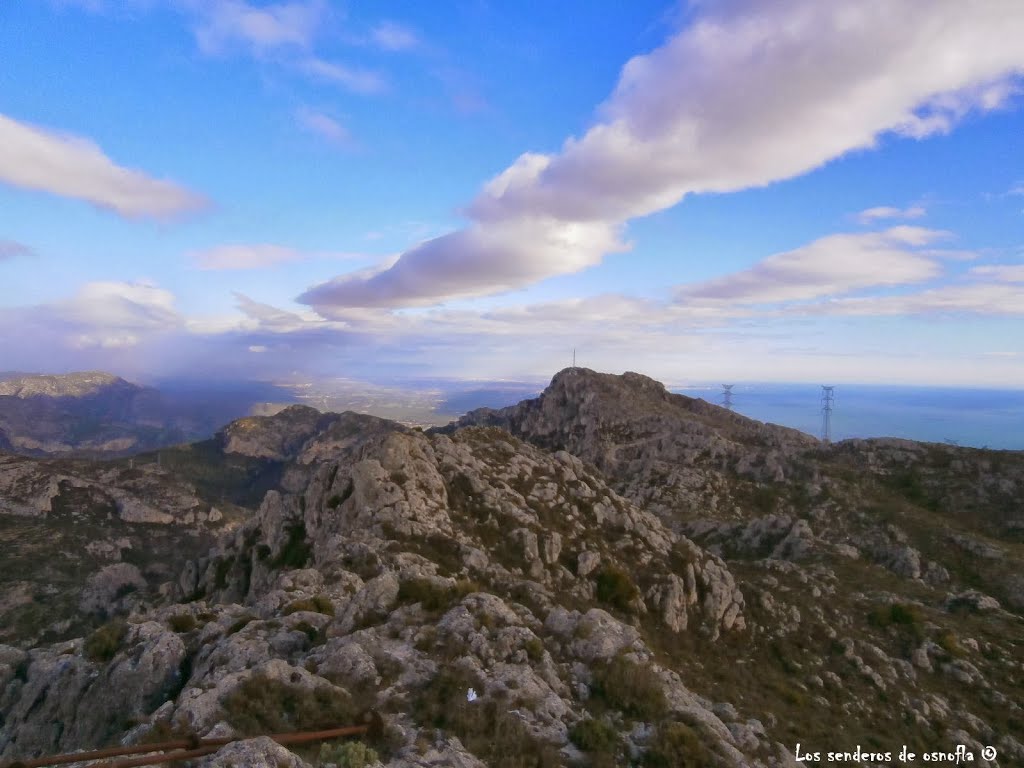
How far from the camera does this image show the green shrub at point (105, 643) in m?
19.5

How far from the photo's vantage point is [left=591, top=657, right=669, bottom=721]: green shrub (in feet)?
53.4

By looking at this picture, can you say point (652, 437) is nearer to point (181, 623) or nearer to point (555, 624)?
point (555, 624)

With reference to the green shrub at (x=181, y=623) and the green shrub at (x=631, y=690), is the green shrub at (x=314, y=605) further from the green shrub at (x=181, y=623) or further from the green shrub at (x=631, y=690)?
the green shrub at (x=631, y=690)

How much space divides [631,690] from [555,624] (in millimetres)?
5017

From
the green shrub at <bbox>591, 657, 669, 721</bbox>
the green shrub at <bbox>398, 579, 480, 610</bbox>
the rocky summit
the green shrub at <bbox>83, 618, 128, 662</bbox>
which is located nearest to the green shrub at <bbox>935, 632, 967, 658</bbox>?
the rocky summit

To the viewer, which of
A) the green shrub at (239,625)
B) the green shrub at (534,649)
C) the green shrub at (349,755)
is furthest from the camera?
the green shrub at (239,625)

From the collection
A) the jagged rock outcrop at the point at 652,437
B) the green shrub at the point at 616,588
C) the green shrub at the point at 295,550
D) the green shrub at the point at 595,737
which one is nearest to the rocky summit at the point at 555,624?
the green shrub at the point at 595,737

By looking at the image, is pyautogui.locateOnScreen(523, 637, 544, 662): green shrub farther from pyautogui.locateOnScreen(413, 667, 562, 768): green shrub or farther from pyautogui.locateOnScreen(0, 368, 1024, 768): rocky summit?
pyautogui.locateOnScreen(413, 667, 562, 768): green shrub

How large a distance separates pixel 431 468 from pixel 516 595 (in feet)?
52.6

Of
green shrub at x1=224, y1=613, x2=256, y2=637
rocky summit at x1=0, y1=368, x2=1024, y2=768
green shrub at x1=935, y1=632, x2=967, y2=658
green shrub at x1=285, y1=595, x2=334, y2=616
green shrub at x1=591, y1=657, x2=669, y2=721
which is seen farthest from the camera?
green shrub at x1=935, y1=632, x2=967, y2=658

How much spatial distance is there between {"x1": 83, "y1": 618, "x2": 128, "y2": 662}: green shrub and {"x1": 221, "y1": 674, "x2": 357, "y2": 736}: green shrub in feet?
31.4

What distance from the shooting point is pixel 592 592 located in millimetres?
34406

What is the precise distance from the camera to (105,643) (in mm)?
19797

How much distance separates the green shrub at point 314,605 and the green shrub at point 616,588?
61.3 ft
